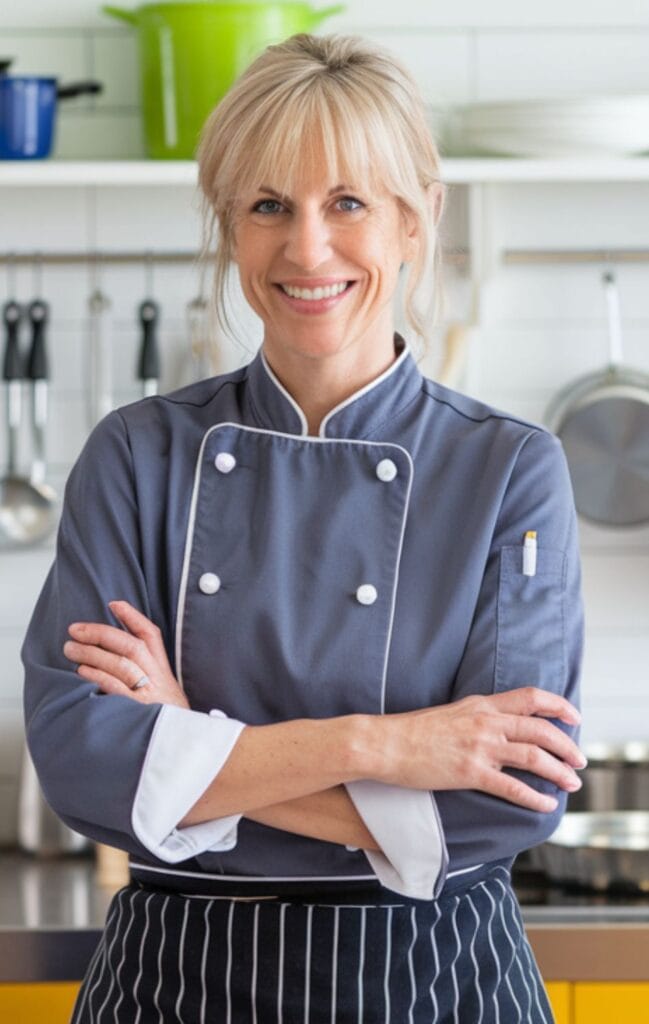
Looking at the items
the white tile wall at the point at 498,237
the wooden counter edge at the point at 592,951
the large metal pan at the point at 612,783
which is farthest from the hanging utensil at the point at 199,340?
the wooden counter edge at the point at 592,951

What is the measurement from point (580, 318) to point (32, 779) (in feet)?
3.62

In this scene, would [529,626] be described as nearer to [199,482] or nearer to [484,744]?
[484,744]

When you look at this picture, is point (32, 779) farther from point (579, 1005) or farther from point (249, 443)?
point (249, 443)

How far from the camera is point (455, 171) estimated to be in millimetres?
2250

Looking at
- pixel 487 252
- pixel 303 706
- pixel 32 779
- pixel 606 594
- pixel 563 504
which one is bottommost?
pixel 32 779

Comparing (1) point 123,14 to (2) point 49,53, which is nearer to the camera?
(1) point 123,14

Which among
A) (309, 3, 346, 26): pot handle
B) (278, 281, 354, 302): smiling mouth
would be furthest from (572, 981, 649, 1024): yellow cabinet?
(309, 3, 346, 26): pot handle

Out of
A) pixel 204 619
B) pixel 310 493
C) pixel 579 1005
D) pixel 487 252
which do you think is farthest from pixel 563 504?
pixel 487 252

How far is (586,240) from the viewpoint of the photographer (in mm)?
2486

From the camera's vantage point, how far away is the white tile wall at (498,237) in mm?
2453

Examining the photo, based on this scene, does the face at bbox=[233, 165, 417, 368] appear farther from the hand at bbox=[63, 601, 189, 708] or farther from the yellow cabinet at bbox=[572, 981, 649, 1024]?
the yellow cabinet at bbox=[572, 981, 649, 1024]

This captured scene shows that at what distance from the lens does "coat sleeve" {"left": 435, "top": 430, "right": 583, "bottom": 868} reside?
1.24 metres

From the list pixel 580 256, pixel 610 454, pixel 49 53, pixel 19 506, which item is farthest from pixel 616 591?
pixel 49 53

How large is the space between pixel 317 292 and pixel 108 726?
1.27 ft
